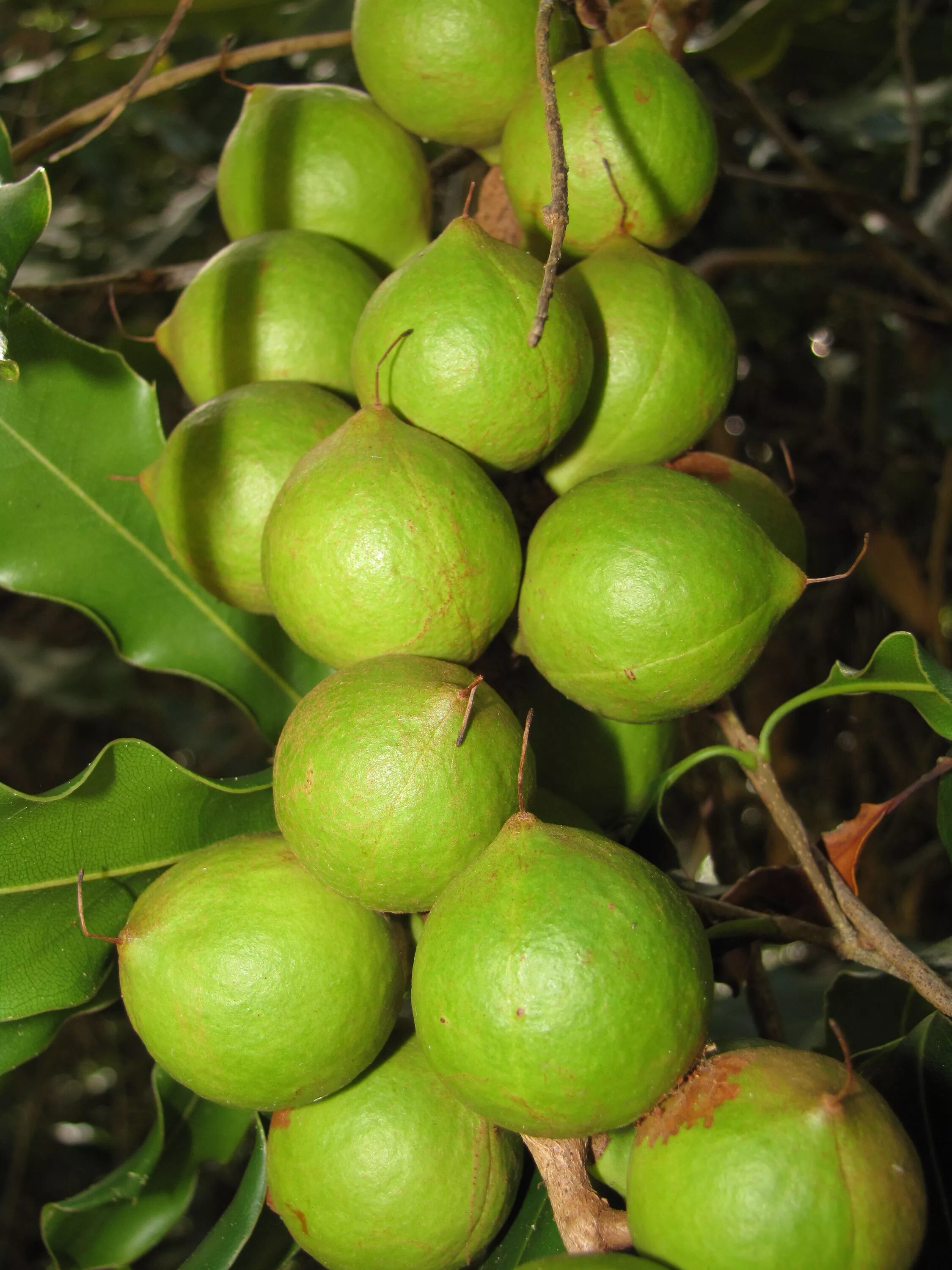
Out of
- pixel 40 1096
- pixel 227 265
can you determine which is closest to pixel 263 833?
pixel 227 265

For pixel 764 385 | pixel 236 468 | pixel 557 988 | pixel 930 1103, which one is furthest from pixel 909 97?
pixel 557 988

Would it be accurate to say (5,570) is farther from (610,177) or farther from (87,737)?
(87,737)

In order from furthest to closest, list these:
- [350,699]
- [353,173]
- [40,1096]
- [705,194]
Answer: [40,1096] → [353,173] → [705,194] → [350,699]

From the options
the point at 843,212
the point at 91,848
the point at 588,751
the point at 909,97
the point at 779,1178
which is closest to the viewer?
the point at 779,1178

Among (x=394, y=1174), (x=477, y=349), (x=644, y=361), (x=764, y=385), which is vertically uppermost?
(x=477, y=349)

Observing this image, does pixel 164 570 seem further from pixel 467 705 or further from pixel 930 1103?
pixel 930 1103

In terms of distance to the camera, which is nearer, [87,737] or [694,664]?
[694,664]
